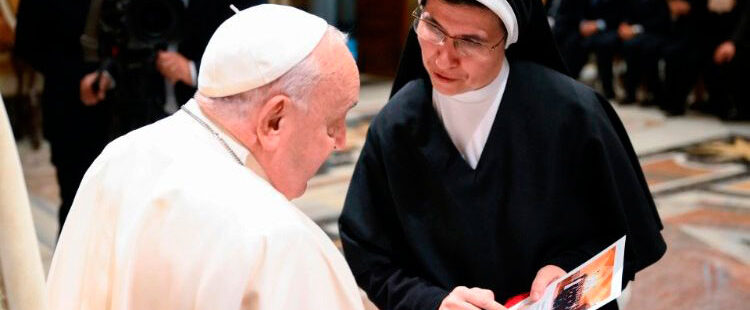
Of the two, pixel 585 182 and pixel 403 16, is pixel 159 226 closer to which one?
pixel 585 182

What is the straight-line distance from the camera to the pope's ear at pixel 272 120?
58.4 inches

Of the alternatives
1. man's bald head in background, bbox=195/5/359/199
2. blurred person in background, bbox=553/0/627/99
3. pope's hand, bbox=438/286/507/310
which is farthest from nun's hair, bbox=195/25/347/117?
blurred person in background, bbox=553/0/627/99

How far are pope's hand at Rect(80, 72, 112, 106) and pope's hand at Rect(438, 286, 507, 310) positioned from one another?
186 cm

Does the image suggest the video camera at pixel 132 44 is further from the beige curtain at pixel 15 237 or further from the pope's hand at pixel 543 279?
the beige curtain at pixel 15 237

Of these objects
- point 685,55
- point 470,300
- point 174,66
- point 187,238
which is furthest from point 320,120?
point 685,55

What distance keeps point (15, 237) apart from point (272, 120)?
21.3 inches

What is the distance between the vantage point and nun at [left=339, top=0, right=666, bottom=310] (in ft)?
7.03

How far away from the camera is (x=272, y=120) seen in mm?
1499

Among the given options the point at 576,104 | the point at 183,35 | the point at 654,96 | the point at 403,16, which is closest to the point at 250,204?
the point at 576,104

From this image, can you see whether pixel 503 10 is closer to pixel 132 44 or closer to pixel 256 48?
pixel 256 48

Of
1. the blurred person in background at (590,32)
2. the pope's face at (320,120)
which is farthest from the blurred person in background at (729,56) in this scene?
the pope's face at (320,120)

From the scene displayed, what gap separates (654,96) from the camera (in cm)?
981

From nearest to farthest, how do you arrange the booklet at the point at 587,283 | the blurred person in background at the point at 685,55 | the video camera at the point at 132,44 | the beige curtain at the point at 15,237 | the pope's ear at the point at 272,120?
the beige curtain at the point at 15,237, the pope's ear at the point at 272,120, the booklet at the point at 587,283, the video camera at the point at 132,44, the blurred person in background at the point at 685,55

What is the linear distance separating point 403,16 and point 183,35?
26.7ft
